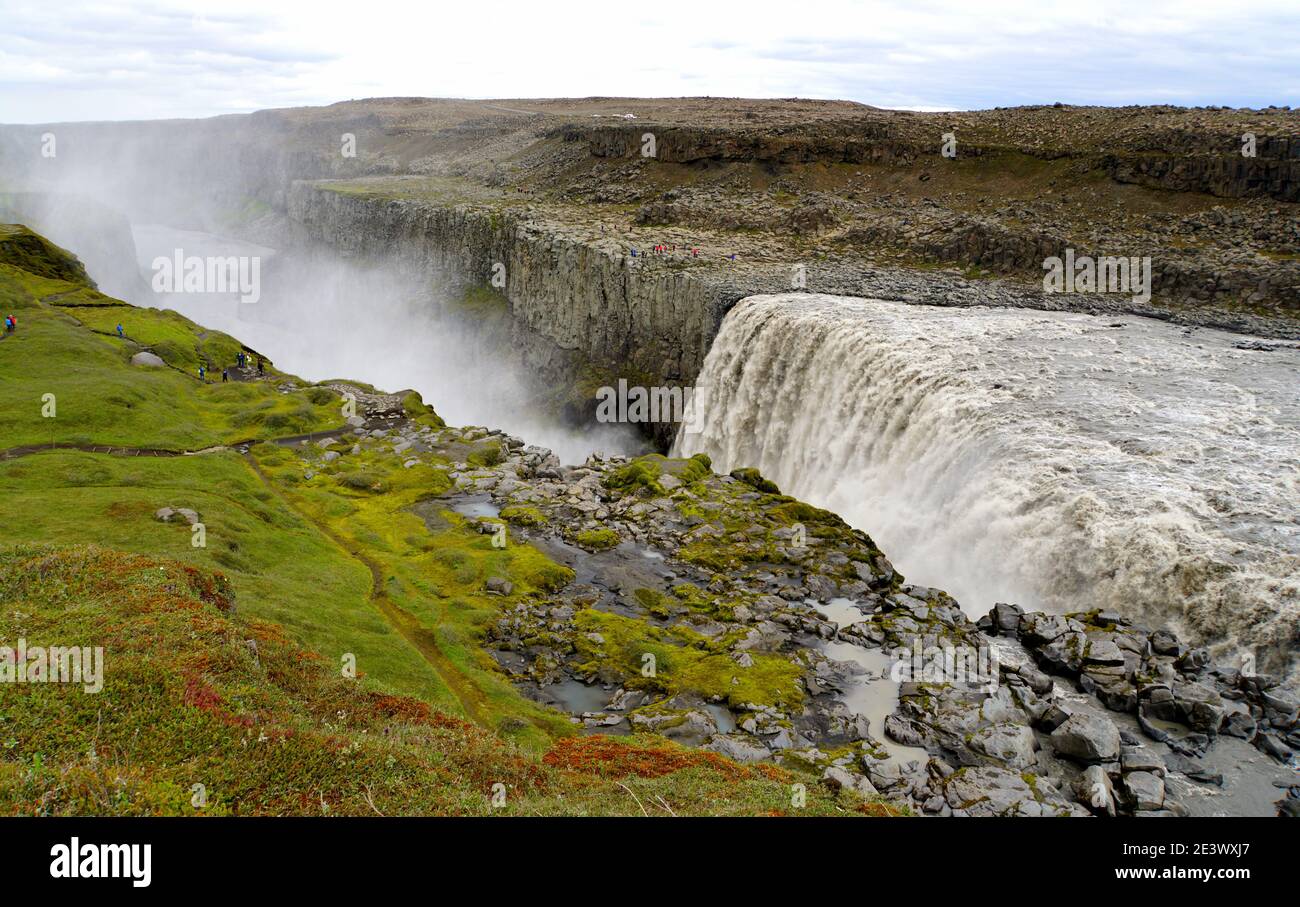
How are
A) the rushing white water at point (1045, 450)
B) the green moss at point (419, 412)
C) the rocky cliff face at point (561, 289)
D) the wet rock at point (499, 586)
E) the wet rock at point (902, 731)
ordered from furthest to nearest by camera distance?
the rocky cliff face at point (561, 289) → the green moss at point (419, 412) → the wet rock at point (499, 586) → the rushing white water at point (1045, 450) → the wet rock at point (902, 731)

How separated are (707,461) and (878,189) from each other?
56.0 m

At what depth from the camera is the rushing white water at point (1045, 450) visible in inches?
1197

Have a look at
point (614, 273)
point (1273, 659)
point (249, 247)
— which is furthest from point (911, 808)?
point (249, 247)

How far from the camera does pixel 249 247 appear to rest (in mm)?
190500

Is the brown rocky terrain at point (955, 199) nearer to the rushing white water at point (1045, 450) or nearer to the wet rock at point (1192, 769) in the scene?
the rushing white water at point (1045, 450)

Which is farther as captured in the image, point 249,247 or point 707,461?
point 249,247

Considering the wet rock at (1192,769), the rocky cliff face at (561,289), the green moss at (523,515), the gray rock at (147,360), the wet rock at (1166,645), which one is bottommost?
the wet rock at (1192,769)

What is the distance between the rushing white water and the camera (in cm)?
3041

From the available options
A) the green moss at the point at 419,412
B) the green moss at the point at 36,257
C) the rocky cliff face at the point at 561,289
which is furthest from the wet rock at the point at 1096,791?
the green moss at the point at 36,257

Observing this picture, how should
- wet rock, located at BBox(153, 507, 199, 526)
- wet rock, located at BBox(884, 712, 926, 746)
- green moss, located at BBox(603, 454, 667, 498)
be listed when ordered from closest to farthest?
wet rock, located at BBox(884, 712, 926, 746)
wet rock, located at BBox(153, 507, 199, 526)
green moss, located at BBox(603, 454, 667, 498)

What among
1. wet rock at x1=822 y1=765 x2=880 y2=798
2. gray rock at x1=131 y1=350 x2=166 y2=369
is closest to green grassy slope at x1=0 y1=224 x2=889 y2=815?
wet rock at x1=822 y1=765 x2=880 y2=798

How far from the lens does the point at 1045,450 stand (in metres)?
38.2

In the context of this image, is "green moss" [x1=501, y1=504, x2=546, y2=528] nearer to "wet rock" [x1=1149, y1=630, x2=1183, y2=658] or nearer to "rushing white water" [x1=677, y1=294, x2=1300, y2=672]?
"rushing white water" [x1=677, y1=294, x2=1300, y2=672]
